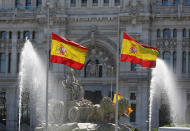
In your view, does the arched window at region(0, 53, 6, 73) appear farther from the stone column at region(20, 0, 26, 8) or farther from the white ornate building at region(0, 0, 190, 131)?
the stone column at region(20, 0, 26, 8)

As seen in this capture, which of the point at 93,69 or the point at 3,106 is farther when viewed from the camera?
the point at 3,106

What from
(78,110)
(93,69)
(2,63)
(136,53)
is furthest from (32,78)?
(136,53)

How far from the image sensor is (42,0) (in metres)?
77.8

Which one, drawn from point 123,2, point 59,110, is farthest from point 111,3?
point 59,110

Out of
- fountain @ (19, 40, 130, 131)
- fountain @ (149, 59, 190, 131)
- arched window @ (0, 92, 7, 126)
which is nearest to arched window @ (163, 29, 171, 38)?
fountain @ (149, 59, 190, 131)

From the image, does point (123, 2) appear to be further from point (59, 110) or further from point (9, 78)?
point (59, 110)

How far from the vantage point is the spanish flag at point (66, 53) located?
132ft

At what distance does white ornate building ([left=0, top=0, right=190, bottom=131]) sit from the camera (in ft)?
241

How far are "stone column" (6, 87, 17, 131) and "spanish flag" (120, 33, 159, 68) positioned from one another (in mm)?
40296

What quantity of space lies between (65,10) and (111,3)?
7.07 metres

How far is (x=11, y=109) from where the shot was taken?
77.7m

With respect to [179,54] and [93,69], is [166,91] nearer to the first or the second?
[179,54]

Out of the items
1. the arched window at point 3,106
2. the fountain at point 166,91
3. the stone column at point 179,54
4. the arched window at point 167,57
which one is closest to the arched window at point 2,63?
the arched window at point 3,106

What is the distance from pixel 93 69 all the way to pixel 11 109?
14.0 meters
